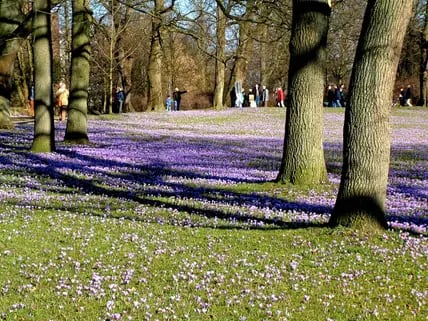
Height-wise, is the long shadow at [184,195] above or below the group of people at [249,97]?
below

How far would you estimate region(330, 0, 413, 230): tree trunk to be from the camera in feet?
22.7

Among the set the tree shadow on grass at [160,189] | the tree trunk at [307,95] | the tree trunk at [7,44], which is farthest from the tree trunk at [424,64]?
the tree trunk at [307,95]

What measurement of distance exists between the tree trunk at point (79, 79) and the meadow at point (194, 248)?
3.95 metres

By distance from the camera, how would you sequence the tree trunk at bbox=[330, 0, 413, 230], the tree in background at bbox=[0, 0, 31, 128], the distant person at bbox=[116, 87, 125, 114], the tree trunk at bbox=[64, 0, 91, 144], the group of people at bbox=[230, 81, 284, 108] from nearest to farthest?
the tree trunk at bbox=[330, 0, 413, 230]
the tree trunk at bbox=[64, 0, 91, 144]
the tree in background at bbox=[0, 0, 31, 128]
the distant person at bbox=[116, 87, 125, 114]
the group of people at bbox=[230, 81, 284, 108]

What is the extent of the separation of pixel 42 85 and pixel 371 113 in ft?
35.2

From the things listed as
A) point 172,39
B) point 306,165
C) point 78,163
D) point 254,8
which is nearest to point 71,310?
point 306,165

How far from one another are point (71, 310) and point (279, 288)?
1947mm

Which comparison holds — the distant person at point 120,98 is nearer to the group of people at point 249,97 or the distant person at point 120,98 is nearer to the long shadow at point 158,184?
the group of people at point 249,97

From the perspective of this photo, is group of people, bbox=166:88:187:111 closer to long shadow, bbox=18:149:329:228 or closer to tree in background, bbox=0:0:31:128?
tree in background, bbox=0:0:31:128

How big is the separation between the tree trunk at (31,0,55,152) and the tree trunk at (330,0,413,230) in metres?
10.2

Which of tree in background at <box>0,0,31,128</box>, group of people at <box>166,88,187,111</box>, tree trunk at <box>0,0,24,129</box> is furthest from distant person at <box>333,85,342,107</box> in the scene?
tree in background at <box>0,0,31,128</box>

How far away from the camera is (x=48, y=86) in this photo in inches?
597

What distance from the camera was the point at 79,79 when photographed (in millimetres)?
18000

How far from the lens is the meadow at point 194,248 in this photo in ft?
15.6
